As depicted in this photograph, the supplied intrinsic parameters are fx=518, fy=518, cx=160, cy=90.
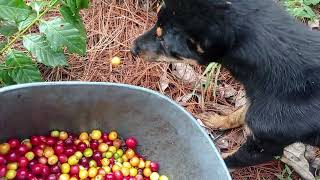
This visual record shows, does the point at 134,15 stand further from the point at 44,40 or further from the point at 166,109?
the point at 166,109

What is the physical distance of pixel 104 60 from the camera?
3479mm

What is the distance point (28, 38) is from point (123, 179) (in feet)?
3.10

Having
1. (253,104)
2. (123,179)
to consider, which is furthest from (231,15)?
(123,179)

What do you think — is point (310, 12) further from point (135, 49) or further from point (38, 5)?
point (38, 5)

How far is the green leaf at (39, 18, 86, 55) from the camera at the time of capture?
2803mm

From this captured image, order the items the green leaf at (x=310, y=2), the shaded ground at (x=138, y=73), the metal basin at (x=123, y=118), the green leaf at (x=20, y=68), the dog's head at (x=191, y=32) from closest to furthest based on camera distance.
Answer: the dog's head at (x=191, y=32), the metal basin at (x=123, y=118), the green leaf at (x=20, y=68), the shaded ground at (x=138, y=73), the green leaf at (x=310, y=2)

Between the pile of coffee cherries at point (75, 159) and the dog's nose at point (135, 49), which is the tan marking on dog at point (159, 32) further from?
the pile of coffee cherries at point (75, 159)

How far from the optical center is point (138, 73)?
343 cm

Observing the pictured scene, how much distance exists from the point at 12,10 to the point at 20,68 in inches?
17.0

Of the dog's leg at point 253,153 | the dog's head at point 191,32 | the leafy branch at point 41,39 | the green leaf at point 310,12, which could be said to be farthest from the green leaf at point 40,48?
the green leaf at point 310,12

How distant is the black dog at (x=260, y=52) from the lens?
2.35 meters

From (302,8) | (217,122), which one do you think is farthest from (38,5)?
(302,8)

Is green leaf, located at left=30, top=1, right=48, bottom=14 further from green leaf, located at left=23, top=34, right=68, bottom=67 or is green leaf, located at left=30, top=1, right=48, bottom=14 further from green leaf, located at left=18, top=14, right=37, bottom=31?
green leaf, located at left=23, top=34, right=68, bottom=67

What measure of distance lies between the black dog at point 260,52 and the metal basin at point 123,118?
293mm
